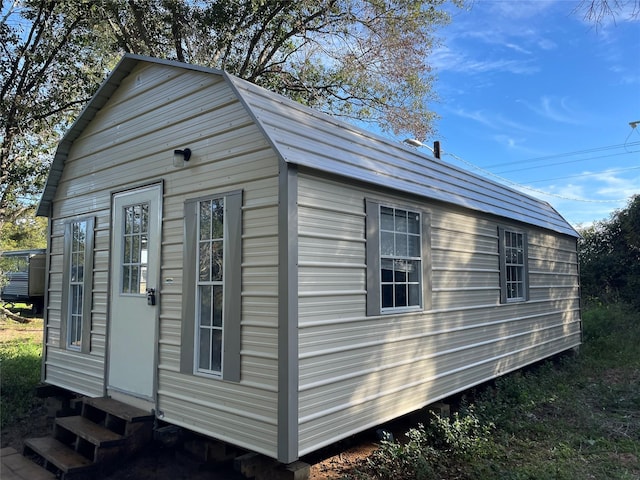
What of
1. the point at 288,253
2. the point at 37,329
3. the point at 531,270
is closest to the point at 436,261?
the point at 288,253

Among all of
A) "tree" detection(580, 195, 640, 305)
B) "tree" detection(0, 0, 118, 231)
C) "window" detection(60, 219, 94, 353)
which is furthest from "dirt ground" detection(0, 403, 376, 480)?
"tree" detection(580, 195, 640, 305)

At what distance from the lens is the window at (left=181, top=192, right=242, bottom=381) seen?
3.86 m

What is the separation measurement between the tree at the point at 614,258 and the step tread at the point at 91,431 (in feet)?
49.2

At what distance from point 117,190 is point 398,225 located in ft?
10.6

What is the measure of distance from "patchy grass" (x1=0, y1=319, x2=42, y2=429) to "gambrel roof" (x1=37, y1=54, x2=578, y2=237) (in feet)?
8.64

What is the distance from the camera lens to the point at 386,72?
490 inches

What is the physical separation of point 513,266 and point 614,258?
1007 cm

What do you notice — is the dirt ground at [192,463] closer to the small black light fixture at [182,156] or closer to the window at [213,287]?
the window at [213,287]

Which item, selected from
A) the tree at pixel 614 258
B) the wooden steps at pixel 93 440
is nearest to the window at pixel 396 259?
the wooden steps at pixel 93 440

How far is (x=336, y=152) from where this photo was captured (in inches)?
170

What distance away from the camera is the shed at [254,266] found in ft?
12.0

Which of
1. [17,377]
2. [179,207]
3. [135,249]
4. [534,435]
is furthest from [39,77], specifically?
[534,435]

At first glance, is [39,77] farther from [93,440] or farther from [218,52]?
[93,440]

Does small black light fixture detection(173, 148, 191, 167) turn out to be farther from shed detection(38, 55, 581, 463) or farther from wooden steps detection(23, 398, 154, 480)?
wooden steps detection(23, 398, 154, 480)
